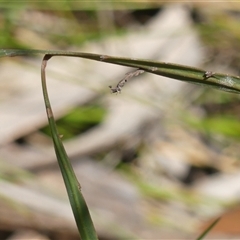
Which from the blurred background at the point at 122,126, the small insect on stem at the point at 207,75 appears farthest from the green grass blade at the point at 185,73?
the blurred background at the point at 122,126

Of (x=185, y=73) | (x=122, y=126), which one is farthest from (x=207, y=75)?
(x=122, y=126)

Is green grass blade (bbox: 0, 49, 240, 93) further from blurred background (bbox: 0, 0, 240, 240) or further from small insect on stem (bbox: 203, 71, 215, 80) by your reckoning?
blurred background (bbox: 0, 0, 240, 240)

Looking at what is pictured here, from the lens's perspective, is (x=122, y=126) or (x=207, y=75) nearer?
(x=207, y=75)

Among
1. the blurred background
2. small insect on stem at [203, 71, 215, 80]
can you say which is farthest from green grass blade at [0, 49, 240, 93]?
the blurred background

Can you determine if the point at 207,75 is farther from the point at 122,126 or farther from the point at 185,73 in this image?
the point at 122,126

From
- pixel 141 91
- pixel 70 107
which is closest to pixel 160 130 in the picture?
pixel 141 91

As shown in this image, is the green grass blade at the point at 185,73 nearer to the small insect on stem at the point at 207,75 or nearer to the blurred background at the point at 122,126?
the small insect on stem at the point at 207,75

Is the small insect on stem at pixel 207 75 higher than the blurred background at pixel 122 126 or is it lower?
lower

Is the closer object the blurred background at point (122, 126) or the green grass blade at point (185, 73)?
the green grass blade at point (185, 73)

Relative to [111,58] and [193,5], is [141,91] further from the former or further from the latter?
[111,58]

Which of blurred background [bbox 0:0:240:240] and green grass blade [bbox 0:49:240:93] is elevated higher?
blurred background [bbox 0:0:240:240]
